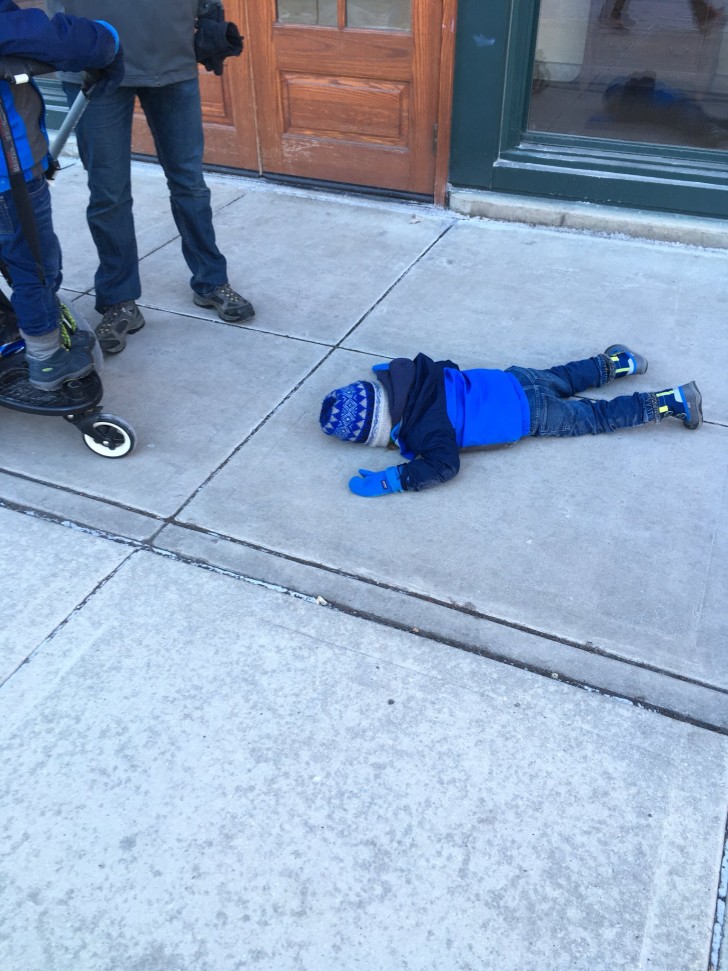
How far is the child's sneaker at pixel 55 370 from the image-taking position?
2840 mm

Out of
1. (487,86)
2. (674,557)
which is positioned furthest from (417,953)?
(487,86)

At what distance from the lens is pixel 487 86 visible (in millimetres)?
4504

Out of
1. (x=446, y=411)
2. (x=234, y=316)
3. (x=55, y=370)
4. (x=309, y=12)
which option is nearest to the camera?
(x=55, y=370)

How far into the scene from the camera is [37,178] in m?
2.63

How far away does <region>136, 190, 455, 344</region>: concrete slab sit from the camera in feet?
13.1

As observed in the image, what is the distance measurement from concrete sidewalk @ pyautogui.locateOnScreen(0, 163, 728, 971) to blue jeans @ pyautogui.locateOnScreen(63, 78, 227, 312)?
355 millimetres

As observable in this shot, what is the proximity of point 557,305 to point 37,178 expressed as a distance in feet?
7.92

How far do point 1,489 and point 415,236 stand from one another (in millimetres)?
2774

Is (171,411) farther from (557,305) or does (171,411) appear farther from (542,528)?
(557,305)

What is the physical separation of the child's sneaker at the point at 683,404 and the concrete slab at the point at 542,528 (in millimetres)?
76

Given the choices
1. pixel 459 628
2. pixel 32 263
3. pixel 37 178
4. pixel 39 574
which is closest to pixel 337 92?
pixel 37 178

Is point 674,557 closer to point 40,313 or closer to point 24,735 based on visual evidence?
point 24,735

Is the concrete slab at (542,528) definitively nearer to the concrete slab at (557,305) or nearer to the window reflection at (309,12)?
the concrete slab at (557,305)

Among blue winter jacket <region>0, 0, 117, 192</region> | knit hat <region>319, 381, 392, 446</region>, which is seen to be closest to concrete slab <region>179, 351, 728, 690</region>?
knit hat <region>319, 381, 392, 446</region>
